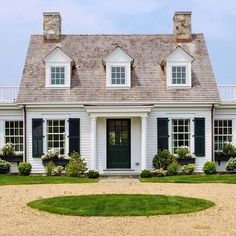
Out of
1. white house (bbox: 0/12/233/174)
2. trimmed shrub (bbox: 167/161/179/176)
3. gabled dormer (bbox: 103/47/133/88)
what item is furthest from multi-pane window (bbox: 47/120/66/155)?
trimmed shrub (bbox: 167/161/179/176)

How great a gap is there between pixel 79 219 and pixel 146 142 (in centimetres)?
1314

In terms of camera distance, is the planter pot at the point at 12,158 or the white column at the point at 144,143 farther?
the planter pot at the point at 12,158

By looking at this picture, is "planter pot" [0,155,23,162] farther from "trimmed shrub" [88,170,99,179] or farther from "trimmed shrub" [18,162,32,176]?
"trimmed shrub" [88,170,99,179]

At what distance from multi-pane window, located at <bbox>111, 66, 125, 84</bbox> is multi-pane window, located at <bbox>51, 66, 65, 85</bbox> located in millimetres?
2369

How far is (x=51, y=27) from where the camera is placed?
90.8 feet

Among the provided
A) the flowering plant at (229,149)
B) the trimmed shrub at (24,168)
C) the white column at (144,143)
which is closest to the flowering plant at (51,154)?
the trimmed shrub at (24,168)

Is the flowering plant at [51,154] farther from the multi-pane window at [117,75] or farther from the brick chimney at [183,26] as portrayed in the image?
the brick chimney at [183,26]

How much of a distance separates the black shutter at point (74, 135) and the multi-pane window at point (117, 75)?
2.67m

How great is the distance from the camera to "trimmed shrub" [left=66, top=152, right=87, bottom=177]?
2317 centimetres

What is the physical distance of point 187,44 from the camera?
2741 centimetres

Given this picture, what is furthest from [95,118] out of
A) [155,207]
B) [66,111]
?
[155,207]

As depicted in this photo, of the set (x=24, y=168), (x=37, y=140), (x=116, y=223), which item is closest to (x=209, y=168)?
(x=37, y=140)

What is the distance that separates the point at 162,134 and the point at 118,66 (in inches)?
153

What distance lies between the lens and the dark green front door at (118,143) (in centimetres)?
2467
